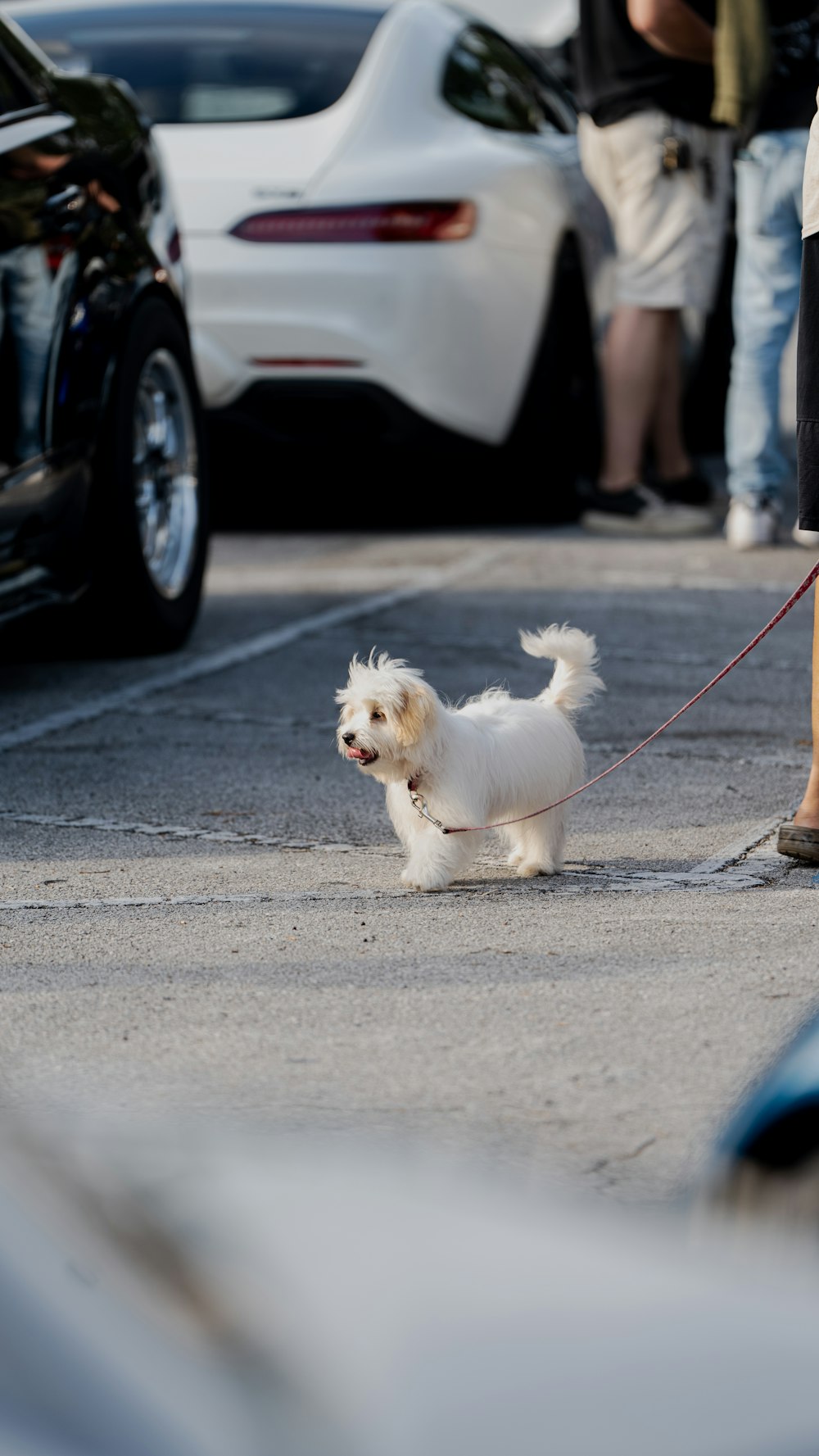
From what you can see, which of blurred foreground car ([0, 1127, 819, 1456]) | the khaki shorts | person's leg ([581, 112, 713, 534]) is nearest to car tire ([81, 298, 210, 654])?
person's leg ([581, 112, 713, 534])

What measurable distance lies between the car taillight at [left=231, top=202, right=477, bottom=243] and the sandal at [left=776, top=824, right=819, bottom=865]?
4075 mm

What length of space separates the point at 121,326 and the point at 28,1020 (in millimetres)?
2888

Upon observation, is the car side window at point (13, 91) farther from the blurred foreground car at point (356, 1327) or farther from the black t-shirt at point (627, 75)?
the blurred foreground car at point (356, 1327)

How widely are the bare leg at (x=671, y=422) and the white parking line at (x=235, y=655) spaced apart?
1.29m

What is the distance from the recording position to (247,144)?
7438mm

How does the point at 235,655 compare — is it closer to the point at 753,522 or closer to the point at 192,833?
the point at 192,833

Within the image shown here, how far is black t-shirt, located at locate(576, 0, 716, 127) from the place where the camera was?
769 cm

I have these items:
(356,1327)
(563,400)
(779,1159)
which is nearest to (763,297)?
(563,400)

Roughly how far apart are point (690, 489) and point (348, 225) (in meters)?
1.99

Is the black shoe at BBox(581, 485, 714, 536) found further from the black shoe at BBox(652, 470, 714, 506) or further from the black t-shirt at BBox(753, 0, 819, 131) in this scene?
the black t-shirt at BBox(753, 0, 819, 131)

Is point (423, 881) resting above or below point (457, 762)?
below

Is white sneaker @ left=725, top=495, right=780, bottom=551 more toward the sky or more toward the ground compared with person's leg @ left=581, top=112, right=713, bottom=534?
more toward the ground

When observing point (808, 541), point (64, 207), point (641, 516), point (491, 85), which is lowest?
point (808, 541)

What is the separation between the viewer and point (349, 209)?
7332mm
